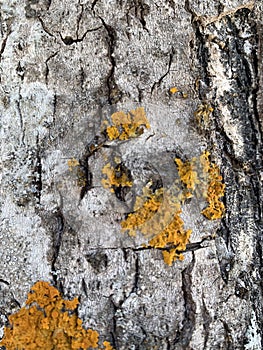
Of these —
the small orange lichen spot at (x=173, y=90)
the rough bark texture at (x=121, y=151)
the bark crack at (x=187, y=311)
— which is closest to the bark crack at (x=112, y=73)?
the rough bark texture at (x=121, y=151)

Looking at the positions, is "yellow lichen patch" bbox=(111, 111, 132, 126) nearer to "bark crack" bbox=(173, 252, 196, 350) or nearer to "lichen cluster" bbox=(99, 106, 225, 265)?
"lichen cluster" bbox=(99, 106, 225, 265)

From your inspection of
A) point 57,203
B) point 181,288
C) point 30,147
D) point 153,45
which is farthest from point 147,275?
point 153,45

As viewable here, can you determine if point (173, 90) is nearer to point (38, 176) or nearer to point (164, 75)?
point (164, 75)

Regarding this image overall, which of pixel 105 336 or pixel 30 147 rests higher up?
pixel 30 147

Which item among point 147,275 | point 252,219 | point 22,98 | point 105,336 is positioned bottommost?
point 105,336

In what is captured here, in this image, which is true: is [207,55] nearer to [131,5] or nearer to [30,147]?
[131,5]
